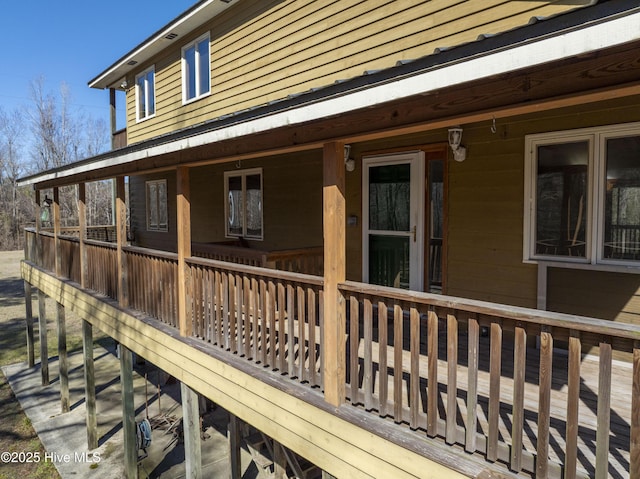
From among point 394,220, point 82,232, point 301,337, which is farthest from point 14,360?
point 301,337

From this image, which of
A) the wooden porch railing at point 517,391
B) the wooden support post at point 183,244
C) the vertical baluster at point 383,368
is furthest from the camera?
the wooden support post at point 183,244

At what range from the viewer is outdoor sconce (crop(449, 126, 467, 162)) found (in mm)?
4863

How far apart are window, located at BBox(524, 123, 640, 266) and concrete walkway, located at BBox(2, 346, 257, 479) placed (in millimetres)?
6227

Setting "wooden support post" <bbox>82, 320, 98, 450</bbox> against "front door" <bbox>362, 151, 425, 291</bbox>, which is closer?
"front door" <bbox>362, 151, 425, 291</bbox>

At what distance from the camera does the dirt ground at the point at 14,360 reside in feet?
26.5

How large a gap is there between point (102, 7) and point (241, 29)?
36315 mm

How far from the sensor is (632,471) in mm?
1931

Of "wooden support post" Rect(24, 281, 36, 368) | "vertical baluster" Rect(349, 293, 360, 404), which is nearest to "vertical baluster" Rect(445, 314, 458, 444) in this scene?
"vertical baluster" Rect(349, 293, 360, 404)

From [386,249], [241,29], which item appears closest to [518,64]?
[386,249]

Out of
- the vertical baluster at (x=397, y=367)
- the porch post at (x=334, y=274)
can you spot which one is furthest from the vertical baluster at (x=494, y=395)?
the porch post at (x=334, y=274)

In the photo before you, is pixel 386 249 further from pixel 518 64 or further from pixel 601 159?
pixel 518 64

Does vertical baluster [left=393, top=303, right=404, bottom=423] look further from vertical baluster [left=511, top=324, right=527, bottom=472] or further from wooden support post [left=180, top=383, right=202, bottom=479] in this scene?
wooden support post [left=180, top=383, right=202, bottom=479]

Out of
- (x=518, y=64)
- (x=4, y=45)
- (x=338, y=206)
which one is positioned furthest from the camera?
(x=4, y=45)

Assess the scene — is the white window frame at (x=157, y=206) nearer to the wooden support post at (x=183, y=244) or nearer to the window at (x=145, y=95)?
the window at (x=145, y=95)
